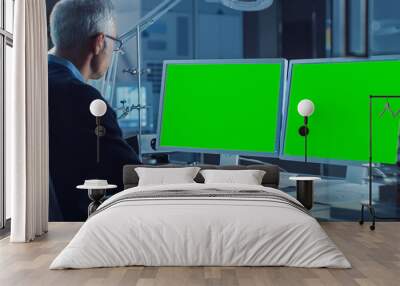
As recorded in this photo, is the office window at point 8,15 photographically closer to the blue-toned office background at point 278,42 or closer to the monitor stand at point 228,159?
the blue-toned office background at point 278,42

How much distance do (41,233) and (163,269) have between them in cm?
223

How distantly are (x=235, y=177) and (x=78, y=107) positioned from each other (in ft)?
7.07

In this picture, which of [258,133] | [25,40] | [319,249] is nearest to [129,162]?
[258,133]

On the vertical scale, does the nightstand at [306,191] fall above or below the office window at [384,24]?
below

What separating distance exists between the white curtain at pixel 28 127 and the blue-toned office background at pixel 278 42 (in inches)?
54.2

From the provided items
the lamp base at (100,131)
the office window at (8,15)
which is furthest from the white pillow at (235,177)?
the office window at (8,15)

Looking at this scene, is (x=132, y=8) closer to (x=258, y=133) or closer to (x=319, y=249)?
(x=258, y=133)

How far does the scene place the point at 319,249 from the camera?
473 centimetres

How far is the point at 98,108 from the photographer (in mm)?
7332

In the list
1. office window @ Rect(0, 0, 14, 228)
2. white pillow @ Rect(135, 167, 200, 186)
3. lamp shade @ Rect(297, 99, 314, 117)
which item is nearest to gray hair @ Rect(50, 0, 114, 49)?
office window @ Rect(0, 0, 14, 228)

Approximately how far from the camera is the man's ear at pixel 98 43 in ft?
25.6

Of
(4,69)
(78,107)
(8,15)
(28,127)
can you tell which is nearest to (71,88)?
(78,107)

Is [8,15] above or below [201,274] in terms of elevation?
above

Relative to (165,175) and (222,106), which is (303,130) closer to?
(222,106)
